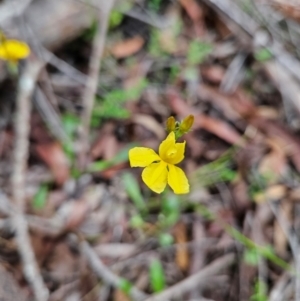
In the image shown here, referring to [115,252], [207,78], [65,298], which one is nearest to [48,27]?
[207,78]

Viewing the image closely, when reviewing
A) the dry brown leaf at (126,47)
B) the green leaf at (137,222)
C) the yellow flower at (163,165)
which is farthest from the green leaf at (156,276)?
the dry brown leaf at (126,47)

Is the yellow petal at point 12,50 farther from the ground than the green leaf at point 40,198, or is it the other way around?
the yellow petal at point 12,50

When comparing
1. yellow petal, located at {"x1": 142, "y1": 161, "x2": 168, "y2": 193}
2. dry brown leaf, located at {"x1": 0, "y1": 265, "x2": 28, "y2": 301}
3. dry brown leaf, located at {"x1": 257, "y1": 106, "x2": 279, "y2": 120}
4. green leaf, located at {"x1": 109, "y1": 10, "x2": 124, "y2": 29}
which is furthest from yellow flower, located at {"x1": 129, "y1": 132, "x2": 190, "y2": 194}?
green leaf, located at {"x1": 109, "y1": 10, "x2": 124, "y2": 29}

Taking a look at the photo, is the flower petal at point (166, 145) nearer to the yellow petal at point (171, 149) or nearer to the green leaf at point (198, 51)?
the yellow petal at point (171, 149)

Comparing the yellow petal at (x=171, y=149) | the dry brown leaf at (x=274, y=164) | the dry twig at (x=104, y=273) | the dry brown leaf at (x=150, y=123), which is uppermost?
the yellow petal at (x=171, y=149)

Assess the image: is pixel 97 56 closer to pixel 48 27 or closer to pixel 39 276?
pixel 48 27

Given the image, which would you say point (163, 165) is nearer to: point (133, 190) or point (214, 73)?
point (133, 190)
